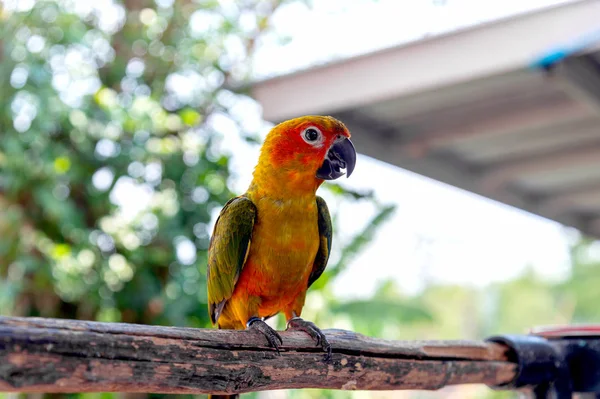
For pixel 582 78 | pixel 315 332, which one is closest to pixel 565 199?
pixel 582 78

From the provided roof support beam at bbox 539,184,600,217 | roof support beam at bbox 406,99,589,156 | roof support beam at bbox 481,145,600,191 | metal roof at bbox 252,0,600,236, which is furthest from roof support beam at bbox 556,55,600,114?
roof support beam at bbox 539,184,600,217

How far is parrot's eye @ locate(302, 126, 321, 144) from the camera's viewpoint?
4.31ft

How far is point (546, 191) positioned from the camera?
277 centimetres

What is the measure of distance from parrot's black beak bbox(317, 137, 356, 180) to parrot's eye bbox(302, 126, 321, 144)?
0.04 m

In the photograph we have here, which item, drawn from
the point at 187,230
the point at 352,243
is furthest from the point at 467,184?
the point at 187,230

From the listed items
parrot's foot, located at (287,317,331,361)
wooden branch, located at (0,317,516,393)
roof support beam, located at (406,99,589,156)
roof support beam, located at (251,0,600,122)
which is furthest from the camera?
roof support beam, located at (406,99,589,156)

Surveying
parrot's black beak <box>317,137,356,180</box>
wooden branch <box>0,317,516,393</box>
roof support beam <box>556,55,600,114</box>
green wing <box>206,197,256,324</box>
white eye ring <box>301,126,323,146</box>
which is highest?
roof support beam <box>556,55,600,114</box>

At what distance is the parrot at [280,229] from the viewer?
1272mm

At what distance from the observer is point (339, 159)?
1.32 metres

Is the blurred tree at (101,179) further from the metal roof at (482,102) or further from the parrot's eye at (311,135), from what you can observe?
the parrot's eye at (311,135)

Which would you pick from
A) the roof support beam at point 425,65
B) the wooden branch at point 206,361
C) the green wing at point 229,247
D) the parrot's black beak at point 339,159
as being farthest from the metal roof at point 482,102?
the wooden branch at point 206,361

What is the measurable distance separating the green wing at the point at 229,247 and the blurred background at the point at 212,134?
704mm

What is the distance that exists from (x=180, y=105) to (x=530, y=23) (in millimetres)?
1596

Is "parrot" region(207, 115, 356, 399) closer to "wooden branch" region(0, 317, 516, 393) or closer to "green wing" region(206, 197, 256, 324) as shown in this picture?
"green wing" region(206, 197, 256, 324)
